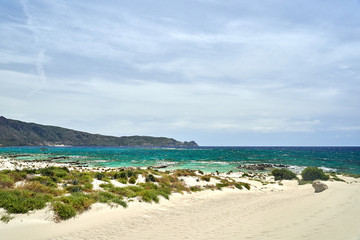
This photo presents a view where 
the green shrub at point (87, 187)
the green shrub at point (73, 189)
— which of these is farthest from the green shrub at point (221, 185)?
the green shrub at point (73, 189)

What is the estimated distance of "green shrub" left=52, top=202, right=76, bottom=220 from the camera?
446 inches

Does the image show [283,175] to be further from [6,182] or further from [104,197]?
[6,182]

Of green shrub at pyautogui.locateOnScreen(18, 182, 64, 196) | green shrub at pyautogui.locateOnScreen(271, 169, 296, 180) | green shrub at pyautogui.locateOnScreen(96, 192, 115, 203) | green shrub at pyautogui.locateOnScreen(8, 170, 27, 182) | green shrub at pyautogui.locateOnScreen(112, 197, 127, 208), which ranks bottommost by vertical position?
green shrub at pyautogui.locateOnScreen(271, 169, 296, 180)

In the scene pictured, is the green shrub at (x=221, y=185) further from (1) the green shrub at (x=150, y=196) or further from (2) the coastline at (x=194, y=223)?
(1) the green shrub at (x=150, y=196)

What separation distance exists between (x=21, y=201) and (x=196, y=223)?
31.7ft

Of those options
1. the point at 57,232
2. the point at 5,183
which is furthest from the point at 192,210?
the point at 5,183

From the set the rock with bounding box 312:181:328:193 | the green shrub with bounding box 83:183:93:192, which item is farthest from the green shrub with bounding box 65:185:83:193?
the rock with bounding box 312:181:328:193

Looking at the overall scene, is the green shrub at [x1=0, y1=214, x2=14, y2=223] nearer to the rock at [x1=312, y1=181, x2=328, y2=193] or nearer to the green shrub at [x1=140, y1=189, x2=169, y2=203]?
the green shrub at [x1=140, y1=189, x2=169, y2=203]

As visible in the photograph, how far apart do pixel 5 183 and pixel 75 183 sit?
4682mm

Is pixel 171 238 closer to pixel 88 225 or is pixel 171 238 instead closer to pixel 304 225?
pixel 88 225

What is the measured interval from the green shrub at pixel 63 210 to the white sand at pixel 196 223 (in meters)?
0.36

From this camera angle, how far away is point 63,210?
1159cm

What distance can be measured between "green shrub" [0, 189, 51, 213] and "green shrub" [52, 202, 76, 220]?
785 millimetres

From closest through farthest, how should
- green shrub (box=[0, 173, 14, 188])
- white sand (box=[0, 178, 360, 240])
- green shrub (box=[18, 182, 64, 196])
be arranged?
white sand (box=[0, 178, 360, 240]), green shrub (box=[18, 182, 64, 196]), green shrub (box=[0, 173, 14, 188])
